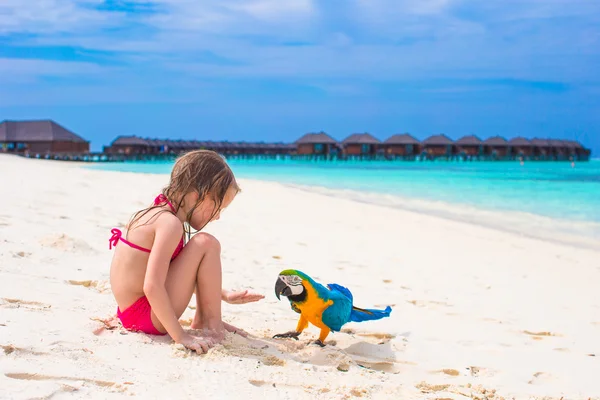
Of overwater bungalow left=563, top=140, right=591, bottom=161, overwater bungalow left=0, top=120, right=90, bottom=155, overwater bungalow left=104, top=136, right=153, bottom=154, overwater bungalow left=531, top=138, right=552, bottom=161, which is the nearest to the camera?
overwater bungalow left=0, top=120, right=90, bottom=155

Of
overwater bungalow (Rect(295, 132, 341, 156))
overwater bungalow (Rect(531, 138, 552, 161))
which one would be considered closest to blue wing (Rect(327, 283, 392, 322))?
overwater bungalow (Rect(295, 132, 341, 156))

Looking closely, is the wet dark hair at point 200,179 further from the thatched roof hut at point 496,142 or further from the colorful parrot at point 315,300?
the thatched roof hut at point 496,142

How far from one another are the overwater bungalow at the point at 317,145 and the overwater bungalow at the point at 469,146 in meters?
14.0

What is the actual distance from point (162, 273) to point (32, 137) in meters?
46.7

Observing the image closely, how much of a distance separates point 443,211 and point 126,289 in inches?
394

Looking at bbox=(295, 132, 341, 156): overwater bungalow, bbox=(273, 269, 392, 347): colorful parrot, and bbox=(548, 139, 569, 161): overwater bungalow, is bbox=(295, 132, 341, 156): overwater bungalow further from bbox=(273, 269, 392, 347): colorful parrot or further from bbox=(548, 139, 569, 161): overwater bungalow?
bbox=(273, 269, 392, 347): colorful parrot

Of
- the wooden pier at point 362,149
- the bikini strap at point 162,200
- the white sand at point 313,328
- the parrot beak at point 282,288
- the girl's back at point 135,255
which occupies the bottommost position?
the white sand at point 313,328

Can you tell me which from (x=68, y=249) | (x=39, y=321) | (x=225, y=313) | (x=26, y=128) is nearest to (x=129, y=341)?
(x=39, y=321)

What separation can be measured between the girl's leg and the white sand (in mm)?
163

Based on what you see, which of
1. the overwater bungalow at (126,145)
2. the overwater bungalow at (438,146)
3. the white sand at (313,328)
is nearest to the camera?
the white sand at (313,328)

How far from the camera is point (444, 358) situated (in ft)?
8.32

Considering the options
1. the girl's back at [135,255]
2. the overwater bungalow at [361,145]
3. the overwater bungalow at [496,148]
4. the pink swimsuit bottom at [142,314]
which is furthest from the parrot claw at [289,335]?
the overwater bungalow at [496,148]

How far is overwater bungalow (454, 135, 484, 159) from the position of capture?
212ft

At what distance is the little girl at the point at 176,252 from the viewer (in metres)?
2.10
